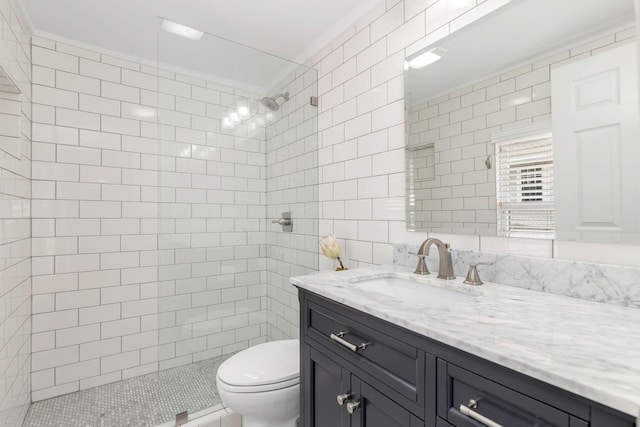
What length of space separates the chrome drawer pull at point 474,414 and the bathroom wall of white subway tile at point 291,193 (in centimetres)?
151

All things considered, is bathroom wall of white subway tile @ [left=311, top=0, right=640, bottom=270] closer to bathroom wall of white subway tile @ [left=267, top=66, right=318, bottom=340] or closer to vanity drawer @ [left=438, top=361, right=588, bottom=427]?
bathroom wall of white subway tile @ [left=267, top=66, right=318, bottom=340]

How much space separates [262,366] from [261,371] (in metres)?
0.04

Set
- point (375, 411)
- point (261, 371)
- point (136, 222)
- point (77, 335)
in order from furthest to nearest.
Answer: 1. point (136, 222)
2. point (77, 335)
3. point (261, 371)
4. point (375, 411)

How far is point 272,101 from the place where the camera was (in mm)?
2078

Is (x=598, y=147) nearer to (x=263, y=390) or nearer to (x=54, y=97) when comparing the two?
(x=263, y=390)

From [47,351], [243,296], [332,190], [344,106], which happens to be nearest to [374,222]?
[332,190]

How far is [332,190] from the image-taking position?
208cm

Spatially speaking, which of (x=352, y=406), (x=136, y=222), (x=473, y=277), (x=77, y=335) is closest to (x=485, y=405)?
(x=352, y=406)

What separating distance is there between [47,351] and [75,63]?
6.59 feet

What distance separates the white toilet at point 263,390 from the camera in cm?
138

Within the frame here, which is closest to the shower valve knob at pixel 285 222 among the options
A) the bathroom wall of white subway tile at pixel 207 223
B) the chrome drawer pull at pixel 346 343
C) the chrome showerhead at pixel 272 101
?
the bathroom wall of white subway tile at pixel 207 223

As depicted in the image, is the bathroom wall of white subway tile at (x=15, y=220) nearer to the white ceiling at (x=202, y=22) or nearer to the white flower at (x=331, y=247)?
the white ceiling at (x=202, y=22)

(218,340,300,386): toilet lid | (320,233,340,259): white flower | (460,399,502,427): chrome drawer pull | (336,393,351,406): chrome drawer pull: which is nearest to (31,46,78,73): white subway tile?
(320,233,340,259): white flower

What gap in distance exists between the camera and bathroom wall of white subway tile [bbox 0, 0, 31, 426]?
1569 millimetres
